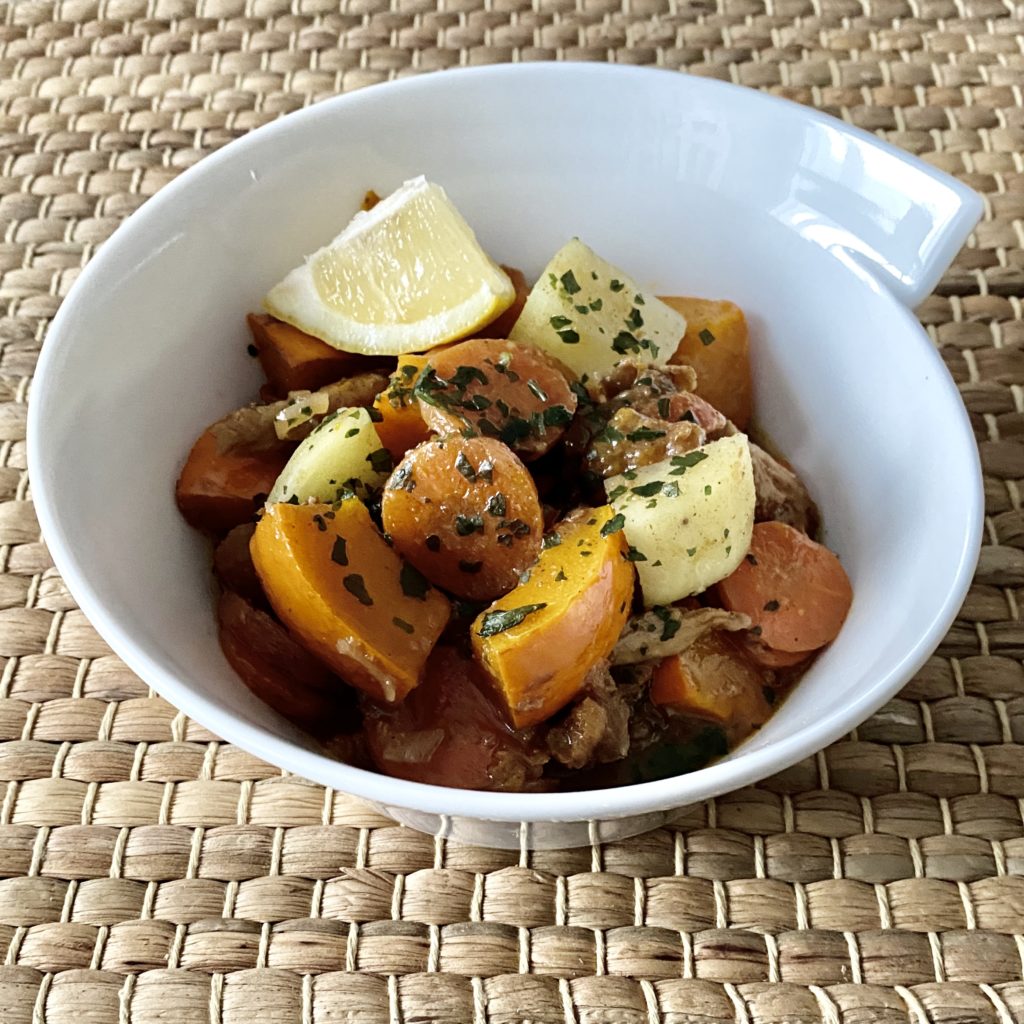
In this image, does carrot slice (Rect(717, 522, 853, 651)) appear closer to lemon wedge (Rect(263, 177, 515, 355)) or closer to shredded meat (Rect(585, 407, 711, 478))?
shredded meat (Rect(585, 407, 711, 478))

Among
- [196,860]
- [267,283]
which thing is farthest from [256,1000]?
[267,283]

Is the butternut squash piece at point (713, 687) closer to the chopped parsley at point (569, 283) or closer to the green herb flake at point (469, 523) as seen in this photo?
the green herb flake at point (469, 523)

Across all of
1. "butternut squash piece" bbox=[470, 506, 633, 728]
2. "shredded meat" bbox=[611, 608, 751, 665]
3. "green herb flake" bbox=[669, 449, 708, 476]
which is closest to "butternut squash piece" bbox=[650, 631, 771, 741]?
"shredded meat" bbox=[611, 608, 751, 665]

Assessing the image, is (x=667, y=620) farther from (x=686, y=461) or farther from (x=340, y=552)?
(x=340, y=552)

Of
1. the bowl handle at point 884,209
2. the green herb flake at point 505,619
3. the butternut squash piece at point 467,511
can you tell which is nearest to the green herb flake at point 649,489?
the butternut squash piece at point 467,511

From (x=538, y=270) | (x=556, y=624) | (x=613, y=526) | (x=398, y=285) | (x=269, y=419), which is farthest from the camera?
(x=538, y=270)

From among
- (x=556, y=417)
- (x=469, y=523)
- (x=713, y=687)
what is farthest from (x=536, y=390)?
(x=713, y=687)
